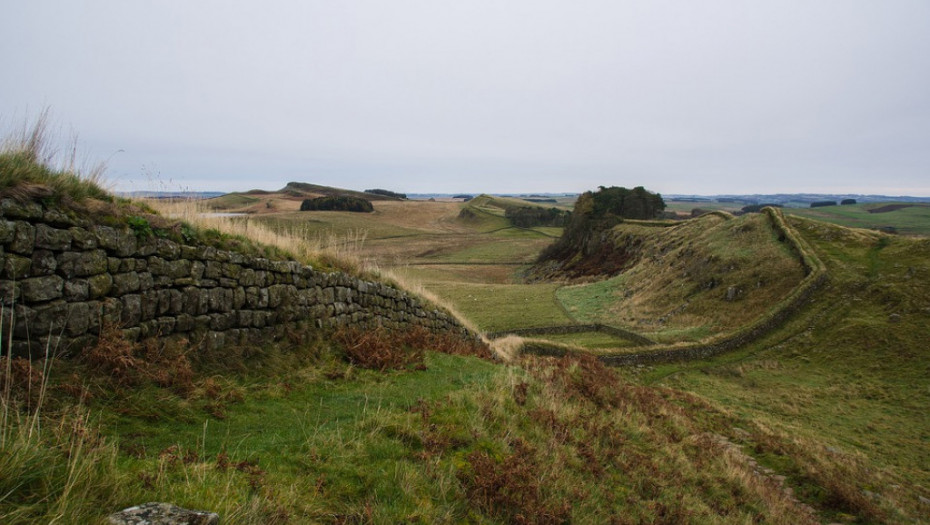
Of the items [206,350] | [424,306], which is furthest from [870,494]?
[206,350]

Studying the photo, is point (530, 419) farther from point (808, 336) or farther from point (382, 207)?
point (382, 207)

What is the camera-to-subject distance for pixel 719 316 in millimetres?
29984

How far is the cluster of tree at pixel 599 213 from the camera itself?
2709 inches

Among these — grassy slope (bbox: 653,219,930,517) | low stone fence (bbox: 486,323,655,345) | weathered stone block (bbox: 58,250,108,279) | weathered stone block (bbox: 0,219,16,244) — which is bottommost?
low stone fence (bbox: 486,323,655,345)

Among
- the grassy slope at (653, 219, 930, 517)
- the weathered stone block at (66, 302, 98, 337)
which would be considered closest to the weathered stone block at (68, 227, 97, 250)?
the weathered stone block at (66, 302, 98, 337)

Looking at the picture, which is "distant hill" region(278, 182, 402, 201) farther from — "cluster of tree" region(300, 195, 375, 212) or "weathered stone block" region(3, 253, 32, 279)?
"weathered stone block" region(3, 253, 32, 279)

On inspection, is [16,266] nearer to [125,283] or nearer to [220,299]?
[125,283]

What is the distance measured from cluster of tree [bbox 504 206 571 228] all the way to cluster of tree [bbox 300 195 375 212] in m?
39.3

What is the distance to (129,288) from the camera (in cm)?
691

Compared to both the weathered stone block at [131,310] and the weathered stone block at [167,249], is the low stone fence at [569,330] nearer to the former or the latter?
the weathered stone block at [167,249]

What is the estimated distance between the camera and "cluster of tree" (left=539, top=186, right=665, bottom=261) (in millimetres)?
68812

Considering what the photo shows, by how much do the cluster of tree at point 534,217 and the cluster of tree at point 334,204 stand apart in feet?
129

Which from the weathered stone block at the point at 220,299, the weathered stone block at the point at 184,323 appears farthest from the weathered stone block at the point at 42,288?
the weathered stone block at the point at 220,299

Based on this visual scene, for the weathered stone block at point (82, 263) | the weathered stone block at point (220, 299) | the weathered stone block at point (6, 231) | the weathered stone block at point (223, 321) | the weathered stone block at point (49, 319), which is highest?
the weathered stone block at point (6, 231)
